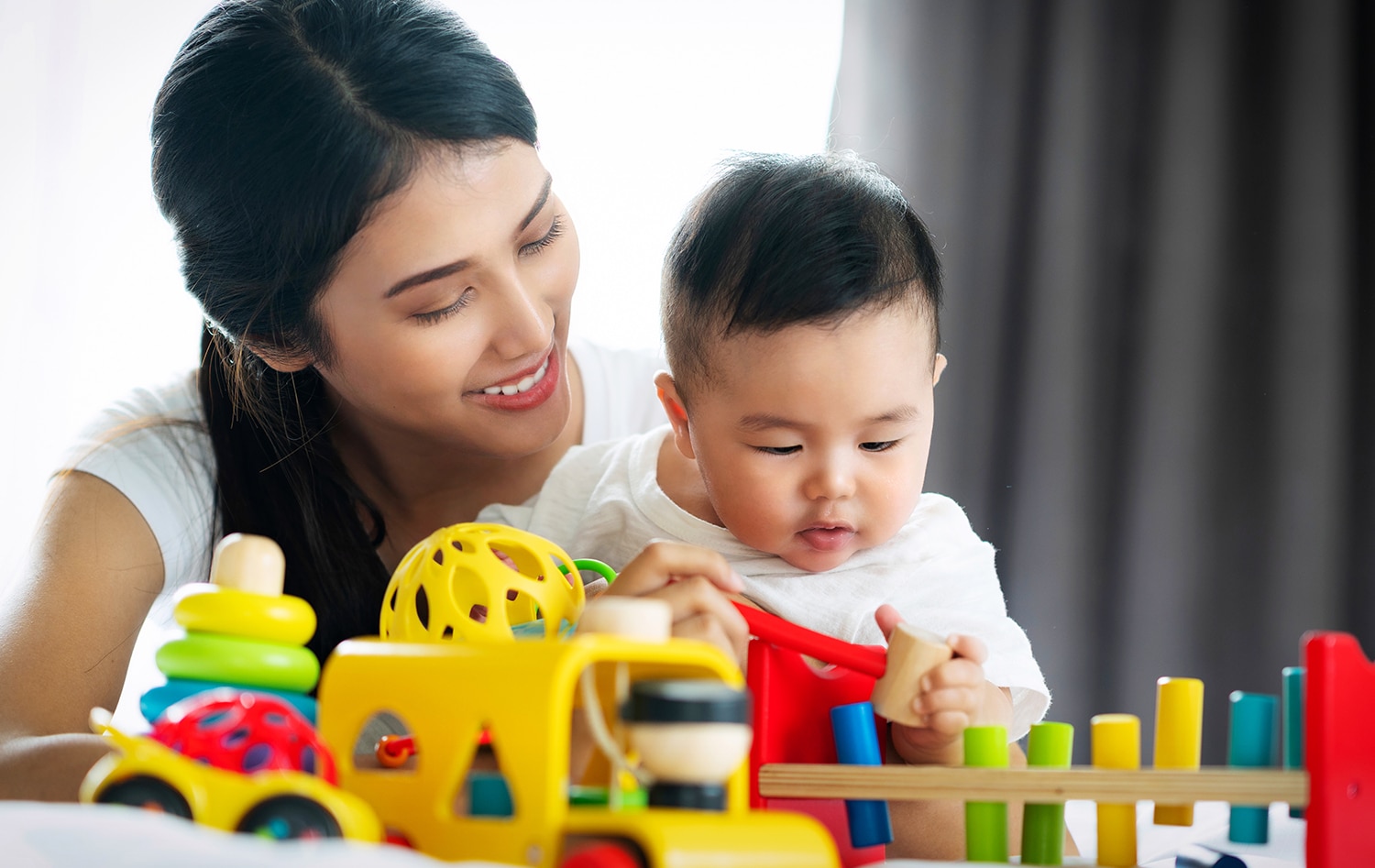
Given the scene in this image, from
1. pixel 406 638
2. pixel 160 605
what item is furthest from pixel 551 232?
pixel 160 605

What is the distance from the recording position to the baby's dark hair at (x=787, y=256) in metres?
1.05

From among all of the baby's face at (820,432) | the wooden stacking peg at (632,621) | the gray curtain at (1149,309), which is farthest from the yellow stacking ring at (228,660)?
the gray curtain at (1149,309)

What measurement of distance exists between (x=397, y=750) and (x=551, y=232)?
0.60m

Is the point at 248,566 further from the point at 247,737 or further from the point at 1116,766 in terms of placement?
the point at 1116,766

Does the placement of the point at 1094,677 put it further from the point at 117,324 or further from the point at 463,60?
the point at 117,324

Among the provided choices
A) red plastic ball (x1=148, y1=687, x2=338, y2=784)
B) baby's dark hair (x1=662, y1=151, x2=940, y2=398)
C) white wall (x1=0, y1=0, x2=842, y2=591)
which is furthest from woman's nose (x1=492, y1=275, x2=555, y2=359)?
white wall (x1=0, y1=0, x2=842, y2=591)

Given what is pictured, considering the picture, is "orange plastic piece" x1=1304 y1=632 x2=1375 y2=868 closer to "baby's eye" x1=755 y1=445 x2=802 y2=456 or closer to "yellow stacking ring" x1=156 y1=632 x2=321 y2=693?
"baby's eye" x1=755 y1=445 x2=802 y2=456

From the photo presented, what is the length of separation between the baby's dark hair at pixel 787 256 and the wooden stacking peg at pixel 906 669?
11.6 inches

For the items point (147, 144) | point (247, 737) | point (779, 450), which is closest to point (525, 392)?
point (779, 450)

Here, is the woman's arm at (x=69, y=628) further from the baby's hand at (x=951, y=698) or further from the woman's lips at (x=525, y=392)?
the baby's hand at (x=951, y=698)

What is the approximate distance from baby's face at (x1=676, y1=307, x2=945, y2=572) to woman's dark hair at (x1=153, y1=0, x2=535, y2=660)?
39 cm

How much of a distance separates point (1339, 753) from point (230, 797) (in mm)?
628

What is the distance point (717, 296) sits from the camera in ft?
3.64

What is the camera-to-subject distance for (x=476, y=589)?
987 mm
